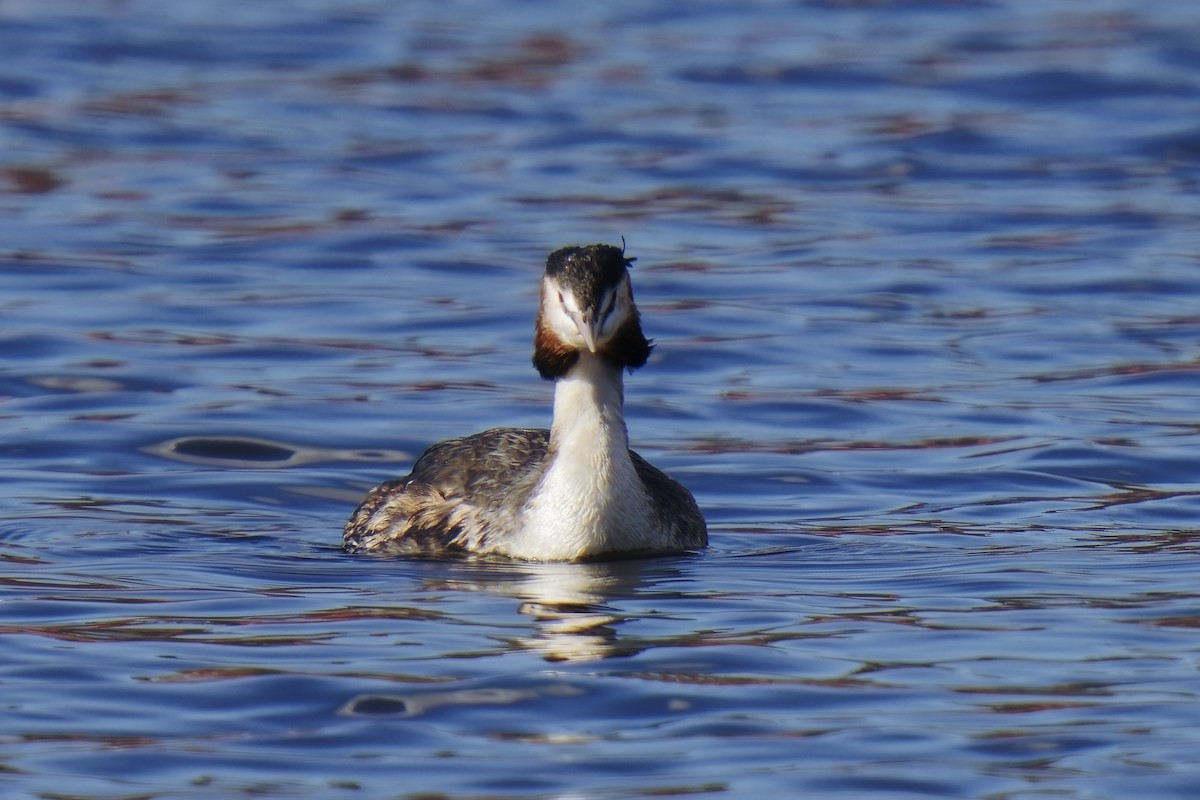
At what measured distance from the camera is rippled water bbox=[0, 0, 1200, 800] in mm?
8867

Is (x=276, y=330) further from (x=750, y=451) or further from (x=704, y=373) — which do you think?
(x=750, y=451)

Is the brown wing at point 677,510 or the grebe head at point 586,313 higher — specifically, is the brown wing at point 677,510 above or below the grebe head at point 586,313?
below

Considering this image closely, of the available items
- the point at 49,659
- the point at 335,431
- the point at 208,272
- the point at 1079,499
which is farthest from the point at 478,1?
the point at 49,659

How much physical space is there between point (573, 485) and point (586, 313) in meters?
1.00

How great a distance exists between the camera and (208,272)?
21734mm

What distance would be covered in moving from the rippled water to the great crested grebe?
11.1 inches

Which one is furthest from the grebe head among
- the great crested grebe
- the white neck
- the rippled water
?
the rippled water

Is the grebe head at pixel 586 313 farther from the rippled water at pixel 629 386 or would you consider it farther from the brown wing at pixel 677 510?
the rippled water at pixel 629 386

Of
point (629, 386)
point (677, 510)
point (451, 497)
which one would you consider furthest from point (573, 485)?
point (629, 386)

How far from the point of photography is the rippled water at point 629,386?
887 cm

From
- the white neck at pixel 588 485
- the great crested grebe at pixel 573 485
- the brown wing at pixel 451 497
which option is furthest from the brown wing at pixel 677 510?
the brown wing at pixel 451 497

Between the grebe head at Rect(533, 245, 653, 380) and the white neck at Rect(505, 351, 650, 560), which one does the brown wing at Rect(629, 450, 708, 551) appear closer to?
the white neck at Rect(505, 351, 650, 560)

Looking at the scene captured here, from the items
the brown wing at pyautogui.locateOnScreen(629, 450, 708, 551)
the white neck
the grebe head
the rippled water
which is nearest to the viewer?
the rippled water

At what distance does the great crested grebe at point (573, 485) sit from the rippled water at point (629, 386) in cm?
28
